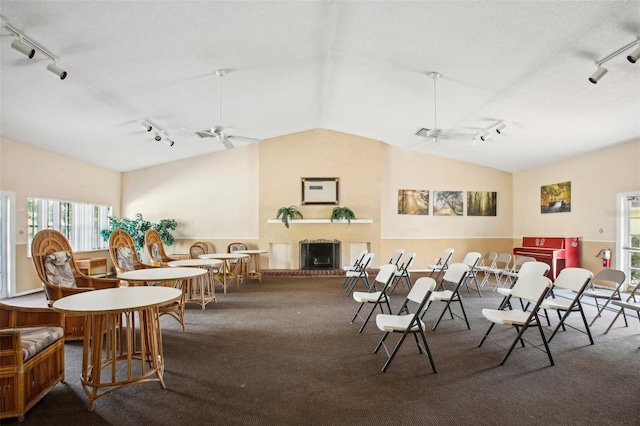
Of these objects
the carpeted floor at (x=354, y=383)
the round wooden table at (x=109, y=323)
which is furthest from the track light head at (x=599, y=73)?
the round wooden table at (x=109, y=323)

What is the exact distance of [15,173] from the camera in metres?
6.30

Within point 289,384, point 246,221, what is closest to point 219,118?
point 246,221

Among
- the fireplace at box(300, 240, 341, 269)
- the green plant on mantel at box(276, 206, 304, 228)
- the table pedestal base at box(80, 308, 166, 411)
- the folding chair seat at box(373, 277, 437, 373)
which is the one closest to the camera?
the table pedestal base at box(80, 308, 166, 411)

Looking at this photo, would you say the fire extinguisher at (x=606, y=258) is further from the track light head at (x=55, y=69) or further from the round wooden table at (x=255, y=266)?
the track light head at (x=55, y=69)

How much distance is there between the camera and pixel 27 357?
2.43 m

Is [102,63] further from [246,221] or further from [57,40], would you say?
[246,221]

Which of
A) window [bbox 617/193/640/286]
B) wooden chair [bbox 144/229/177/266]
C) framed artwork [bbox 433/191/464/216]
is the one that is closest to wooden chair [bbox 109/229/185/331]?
wooden chair [bbox 144/229/177/266]

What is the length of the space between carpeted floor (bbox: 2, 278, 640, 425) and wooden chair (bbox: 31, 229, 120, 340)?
0.27 m

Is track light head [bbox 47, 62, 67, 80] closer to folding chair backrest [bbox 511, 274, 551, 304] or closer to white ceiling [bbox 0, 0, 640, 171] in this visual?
white ceiling [bbox 0, 0, 640, 171]

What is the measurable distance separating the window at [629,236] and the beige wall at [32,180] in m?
11.5

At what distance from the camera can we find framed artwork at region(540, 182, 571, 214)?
787 cm

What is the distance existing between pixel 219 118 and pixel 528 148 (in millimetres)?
6905

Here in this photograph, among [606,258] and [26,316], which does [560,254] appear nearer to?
[606,258]

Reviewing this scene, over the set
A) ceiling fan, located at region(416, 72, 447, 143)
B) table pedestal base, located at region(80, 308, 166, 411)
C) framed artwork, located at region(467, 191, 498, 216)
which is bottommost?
table pedestal base, located at region(80, 308, 166, 411)
